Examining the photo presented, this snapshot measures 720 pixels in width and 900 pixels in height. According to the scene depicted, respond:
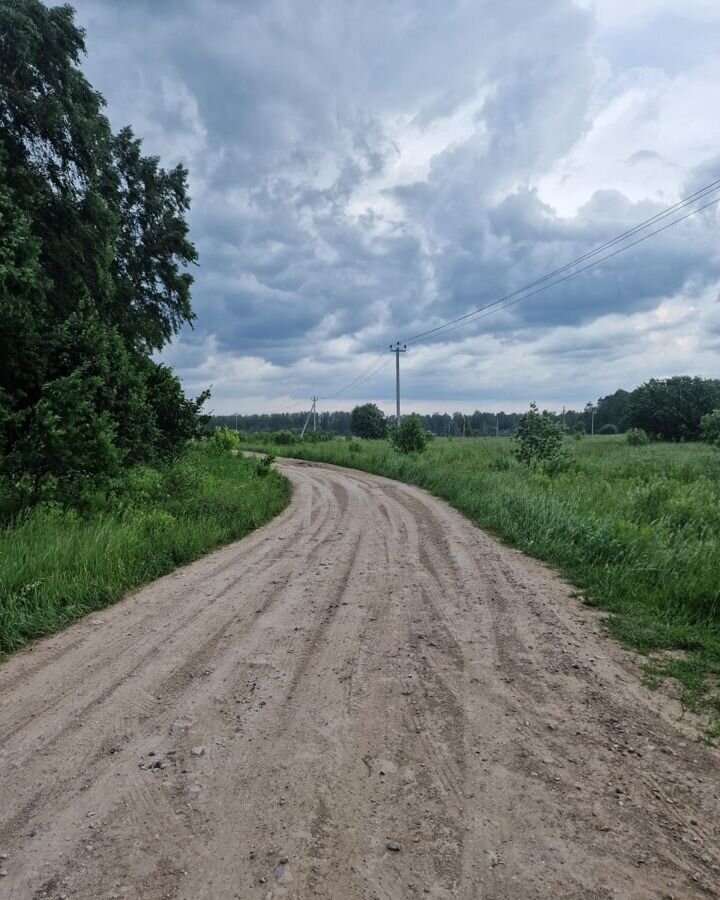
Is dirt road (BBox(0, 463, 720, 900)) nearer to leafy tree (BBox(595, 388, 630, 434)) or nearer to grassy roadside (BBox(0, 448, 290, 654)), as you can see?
grassy roadside (BBox(0, 448, 290, 654))

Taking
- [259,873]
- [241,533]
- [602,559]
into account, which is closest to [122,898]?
[259,873]

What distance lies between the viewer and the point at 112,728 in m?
3.33

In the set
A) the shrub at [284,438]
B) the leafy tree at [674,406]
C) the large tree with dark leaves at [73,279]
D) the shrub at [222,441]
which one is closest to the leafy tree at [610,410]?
the leafy tree at [674,406]

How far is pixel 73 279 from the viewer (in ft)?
40.9

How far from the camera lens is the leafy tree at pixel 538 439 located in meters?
19.6

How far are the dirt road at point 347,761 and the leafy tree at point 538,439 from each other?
14.9 meters

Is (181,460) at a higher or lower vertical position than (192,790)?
higher

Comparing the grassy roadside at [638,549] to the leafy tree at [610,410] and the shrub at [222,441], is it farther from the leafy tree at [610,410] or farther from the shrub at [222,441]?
the leafy tree at [610,410]

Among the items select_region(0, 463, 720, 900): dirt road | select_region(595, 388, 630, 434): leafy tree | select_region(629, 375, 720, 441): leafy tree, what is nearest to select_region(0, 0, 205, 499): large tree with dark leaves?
select_region(0, 463, 720, 900): dirt road

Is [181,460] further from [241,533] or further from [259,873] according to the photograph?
[259,873]

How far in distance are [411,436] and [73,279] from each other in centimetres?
1838

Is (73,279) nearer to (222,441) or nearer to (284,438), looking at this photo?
(222,441)

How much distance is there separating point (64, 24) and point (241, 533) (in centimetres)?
1291

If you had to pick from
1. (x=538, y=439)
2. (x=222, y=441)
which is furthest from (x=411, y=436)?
(x=222, y=441)
